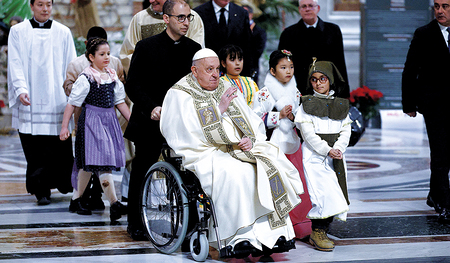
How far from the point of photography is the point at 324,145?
4.02m

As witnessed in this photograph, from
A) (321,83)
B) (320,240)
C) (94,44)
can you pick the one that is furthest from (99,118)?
(320,240)

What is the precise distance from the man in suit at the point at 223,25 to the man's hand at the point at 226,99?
5.70ft

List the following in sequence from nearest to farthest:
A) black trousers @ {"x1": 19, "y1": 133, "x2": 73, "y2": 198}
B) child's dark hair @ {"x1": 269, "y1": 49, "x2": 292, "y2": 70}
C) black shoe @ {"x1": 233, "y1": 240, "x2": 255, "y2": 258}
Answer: black shoe @ {"x1": 233, "y1": 240, "x2": 255, "y2": 258}, child's dark hair @ {"x1": 269, "y1": 49, "x2": 292, "y2": 70}, black trousers @ {"x1": 19, "y1": 133, "x2": 73, "y2": 198}

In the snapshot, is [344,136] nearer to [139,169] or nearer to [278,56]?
[278,56]

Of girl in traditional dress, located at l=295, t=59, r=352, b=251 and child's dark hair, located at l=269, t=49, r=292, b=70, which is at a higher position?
child's dark hair, located at l=269, t=49, r=292, b=70

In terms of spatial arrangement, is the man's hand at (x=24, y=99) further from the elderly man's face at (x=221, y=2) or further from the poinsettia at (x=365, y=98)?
the poinsettia at (x=365, y=98)

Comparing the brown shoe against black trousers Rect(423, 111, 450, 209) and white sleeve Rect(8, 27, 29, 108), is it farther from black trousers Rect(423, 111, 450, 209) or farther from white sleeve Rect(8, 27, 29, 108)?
white sleeve Rect(8, 27, 29, 108)

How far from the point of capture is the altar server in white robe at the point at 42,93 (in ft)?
18.3

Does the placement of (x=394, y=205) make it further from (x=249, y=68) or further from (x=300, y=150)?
(x=249, y=68)

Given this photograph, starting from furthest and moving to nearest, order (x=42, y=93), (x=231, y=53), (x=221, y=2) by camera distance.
Answer: (x=42, y=93) < (x=221, y=2) < (x=231, y=53)

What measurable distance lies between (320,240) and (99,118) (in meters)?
1.99

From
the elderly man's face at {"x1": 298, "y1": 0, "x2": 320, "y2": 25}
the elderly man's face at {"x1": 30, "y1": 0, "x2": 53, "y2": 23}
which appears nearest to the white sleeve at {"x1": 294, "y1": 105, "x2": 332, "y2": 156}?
the elderly man's face at {"x1": 298, "y1": 0, "x2": 320, "y2": 25}

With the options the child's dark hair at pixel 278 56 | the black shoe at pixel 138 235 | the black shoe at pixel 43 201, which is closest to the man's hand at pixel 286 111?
the child's dark hair at pixel 278 56

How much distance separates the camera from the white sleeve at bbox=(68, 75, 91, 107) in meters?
4.83
